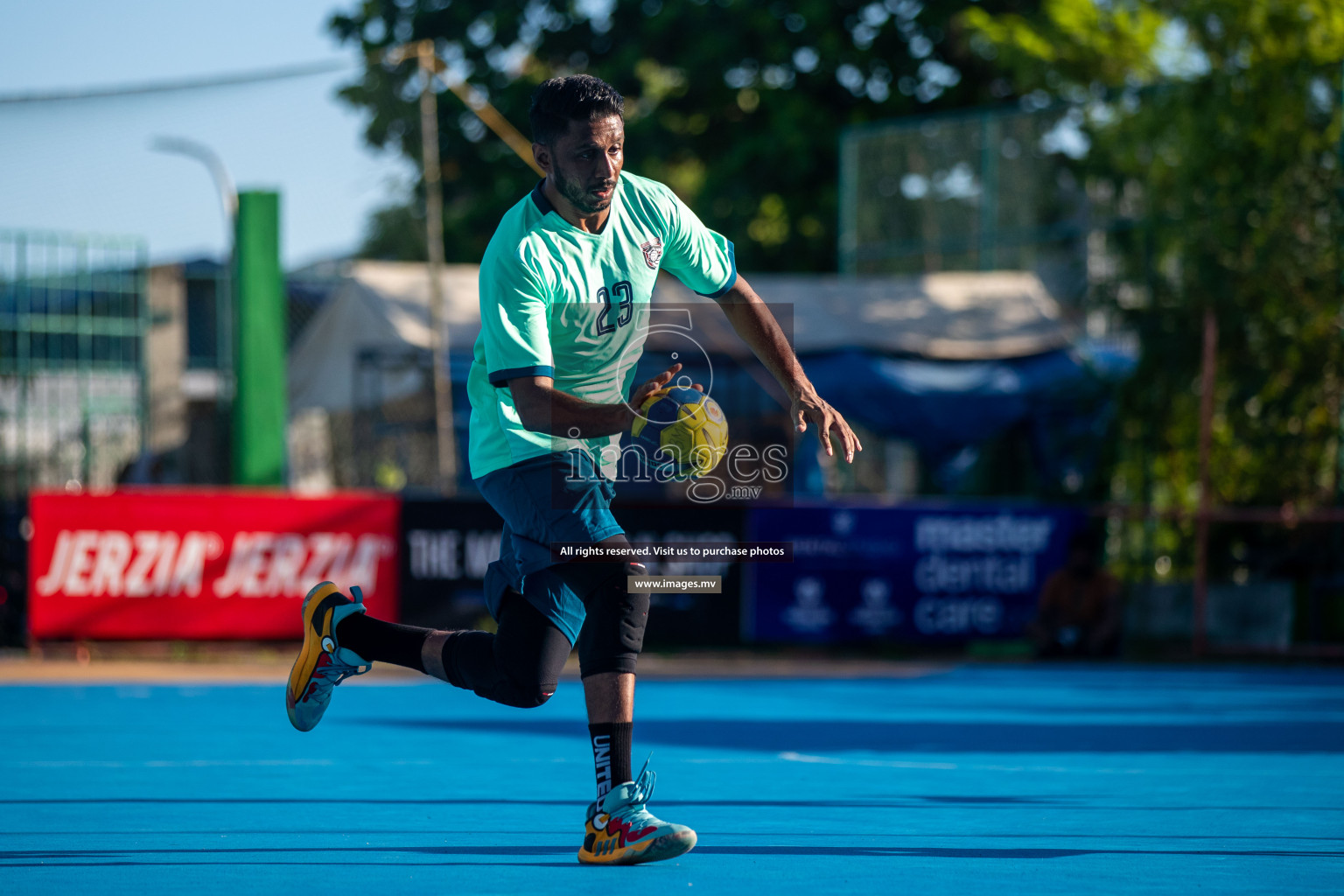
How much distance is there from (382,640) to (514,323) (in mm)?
1129

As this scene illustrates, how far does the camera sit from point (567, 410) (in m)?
4.23

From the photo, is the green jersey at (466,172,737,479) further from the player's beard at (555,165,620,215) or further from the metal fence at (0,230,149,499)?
the metal fence at (0,230,149,499)

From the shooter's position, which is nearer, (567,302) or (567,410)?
(567,410)

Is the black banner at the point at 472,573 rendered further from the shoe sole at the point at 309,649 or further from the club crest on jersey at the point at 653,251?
the club crest on jersey at the point at 653,251

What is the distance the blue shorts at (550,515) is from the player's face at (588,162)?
0.66 metres

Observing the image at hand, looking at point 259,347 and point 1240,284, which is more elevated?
point 1240,284

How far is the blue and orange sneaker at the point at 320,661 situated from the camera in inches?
193

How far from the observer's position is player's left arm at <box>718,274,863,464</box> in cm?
455

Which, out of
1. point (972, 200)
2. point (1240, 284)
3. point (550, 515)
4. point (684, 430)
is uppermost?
point (972, 200)

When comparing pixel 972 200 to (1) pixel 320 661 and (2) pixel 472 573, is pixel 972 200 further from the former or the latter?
(1) pixel 320 661

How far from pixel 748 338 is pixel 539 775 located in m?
2.65

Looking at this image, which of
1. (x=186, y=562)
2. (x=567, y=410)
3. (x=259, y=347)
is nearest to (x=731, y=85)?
(x=259, y=347)

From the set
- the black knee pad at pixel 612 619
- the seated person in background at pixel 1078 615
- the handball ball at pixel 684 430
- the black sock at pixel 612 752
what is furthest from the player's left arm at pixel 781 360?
the seated person in background at pixel 1078 615

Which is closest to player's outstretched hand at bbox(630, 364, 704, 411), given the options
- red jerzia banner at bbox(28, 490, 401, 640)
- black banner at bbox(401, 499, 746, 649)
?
red jerzia banner at bbox(28, 490, 401, 640)
